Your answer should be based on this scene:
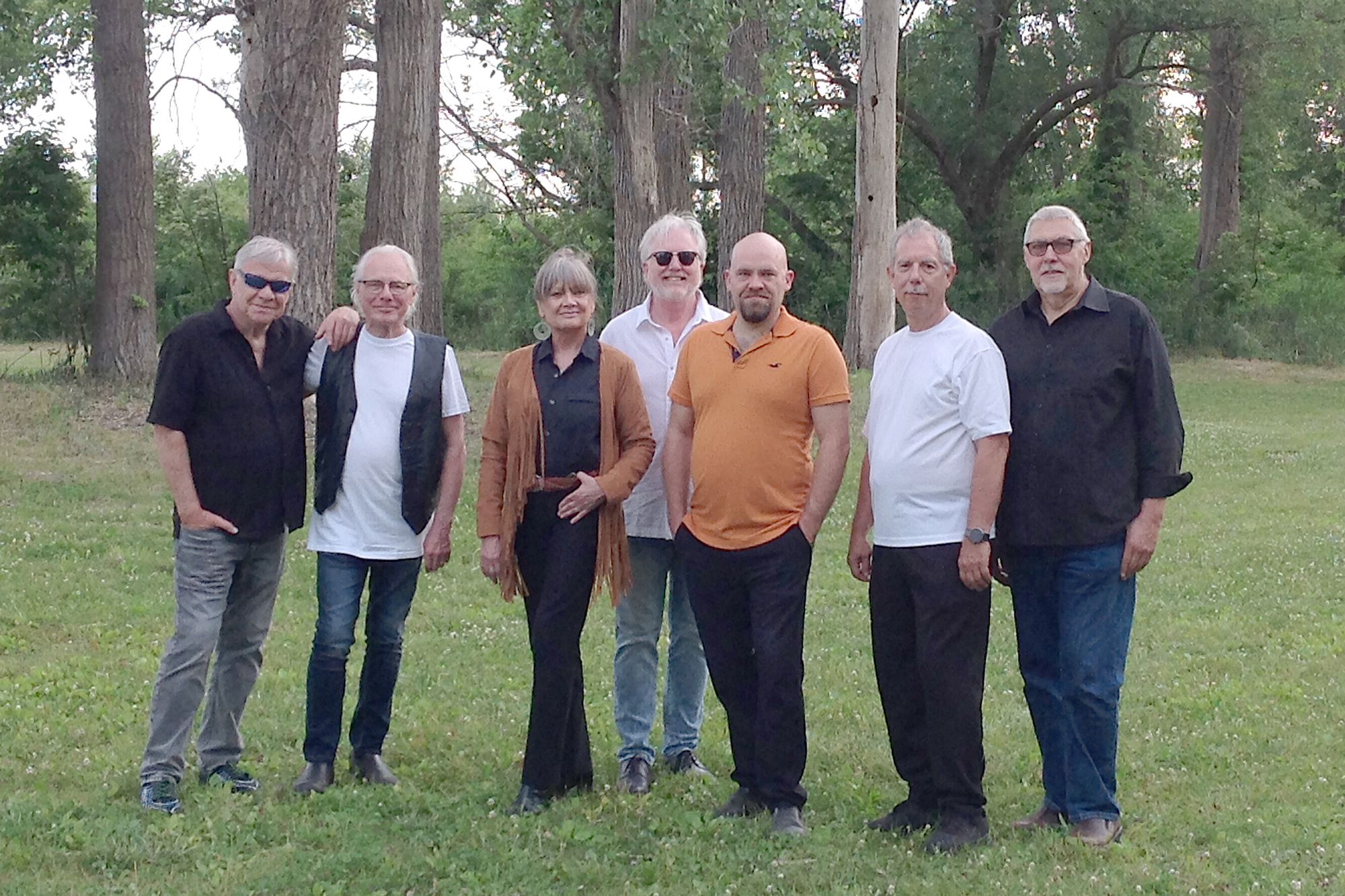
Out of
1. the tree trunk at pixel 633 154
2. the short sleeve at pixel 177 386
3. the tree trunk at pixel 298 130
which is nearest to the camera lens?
the short sleeve at pixel 177 386

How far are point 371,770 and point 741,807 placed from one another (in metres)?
1.48

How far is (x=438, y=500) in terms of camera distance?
213 inches

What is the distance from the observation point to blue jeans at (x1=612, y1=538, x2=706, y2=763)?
554 centimetres

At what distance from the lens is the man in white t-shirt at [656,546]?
5391mm

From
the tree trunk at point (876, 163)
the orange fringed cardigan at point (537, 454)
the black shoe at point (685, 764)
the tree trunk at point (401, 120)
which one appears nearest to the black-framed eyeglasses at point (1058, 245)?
the orange fringed cardigan at point (537, 454)

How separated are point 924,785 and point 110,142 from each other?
1604 cm

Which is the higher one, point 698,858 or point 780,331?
point 780,331

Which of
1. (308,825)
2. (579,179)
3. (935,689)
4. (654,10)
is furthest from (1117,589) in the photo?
(579,179)

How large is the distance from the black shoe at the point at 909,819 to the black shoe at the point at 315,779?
2.04 meters

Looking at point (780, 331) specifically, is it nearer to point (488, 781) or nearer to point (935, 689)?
point (935, 689)

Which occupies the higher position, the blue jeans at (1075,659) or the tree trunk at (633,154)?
the tree trunk at (633,154)

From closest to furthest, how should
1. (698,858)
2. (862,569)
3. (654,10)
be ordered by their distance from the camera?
(698,858), (862,569), (654,10)

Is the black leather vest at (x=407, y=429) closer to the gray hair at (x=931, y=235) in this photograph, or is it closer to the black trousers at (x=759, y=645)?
the black trousers at (x=759, y=645)

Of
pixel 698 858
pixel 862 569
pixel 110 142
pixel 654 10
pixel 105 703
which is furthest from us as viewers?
pixel 110 142
